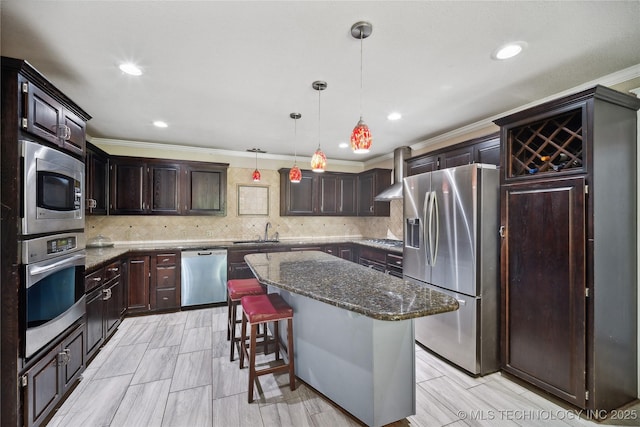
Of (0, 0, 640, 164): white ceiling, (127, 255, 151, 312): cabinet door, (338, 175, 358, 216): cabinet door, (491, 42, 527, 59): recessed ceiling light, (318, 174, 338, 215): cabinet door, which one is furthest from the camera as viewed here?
(338, 175, 358, 216): cabinet door

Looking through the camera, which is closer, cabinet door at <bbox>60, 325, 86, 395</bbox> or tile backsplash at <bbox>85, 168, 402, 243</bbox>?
cabinet door at <bbox>60, 325, 86, 395</bbox>

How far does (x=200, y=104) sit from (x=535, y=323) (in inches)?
147

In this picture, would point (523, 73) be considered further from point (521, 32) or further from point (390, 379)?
point (390, 379)

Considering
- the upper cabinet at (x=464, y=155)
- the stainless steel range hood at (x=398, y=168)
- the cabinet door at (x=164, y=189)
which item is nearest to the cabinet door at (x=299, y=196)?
the stainless steel range hood at (x=398, y=168)

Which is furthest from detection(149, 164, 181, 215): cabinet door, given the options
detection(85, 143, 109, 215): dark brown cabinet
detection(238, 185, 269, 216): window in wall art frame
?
detection(238, 185, 269, 216): window in wall art frame

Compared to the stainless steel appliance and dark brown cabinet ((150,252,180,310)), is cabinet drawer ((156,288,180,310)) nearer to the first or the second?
dark brown cabinet ((150,252,180,310))

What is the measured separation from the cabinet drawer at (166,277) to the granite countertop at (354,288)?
210cm

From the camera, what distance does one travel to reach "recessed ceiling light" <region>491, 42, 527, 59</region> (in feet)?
5.98

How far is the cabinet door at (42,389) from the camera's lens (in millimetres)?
1597

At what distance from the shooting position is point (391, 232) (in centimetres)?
516

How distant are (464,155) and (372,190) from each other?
2.28m

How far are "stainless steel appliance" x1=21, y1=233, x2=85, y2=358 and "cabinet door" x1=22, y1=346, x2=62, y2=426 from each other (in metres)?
0.13

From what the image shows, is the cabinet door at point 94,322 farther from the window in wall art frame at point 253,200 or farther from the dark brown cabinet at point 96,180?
the window in wall art frame at point 253,200

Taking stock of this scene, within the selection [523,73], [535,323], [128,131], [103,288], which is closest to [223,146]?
[128,131]
